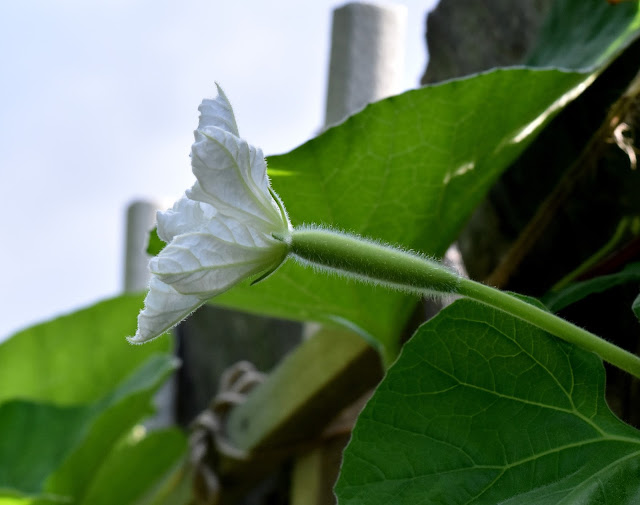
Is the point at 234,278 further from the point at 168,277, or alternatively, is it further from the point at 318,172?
the point at 318,172

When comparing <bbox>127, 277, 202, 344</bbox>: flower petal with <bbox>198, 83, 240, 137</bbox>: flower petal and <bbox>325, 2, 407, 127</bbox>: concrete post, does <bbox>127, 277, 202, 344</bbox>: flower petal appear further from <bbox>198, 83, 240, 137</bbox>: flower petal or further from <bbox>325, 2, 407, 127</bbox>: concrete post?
<bbox>325, 2, 407, 127</bbox>: concrete post

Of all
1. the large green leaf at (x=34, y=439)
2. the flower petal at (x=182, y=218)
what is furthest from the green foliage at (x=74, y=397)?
the flower petal at (x=182, y=218)

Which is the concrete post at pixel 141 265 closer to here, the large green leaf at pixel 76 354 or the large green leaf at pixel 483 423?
the large green leaf at pixel 76 354

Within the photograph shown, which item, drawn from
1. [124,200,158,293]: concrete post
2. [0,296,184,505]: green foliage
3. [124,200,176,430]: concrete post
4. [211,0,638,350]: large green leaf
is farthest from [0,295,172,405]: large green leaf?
[211,0,638,350]: large green leaf

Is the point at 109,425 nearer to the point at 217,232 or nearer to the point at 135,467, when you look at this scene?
the point at 135,467

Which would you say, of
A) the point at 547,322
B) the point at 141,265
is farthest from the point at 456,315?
the point at 141,265

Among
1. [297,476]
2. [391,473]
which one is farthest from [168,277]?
[297,476]
